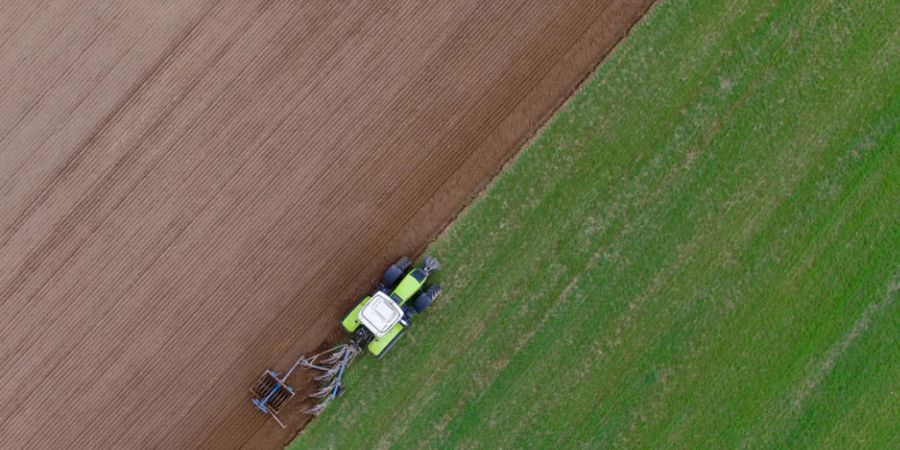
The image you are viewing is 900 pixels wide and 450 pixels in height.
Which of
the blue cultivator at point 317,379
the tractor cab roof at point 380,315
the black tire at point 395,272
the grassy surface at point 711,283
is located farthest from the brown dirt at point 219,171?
the grassy surface at point 711,283

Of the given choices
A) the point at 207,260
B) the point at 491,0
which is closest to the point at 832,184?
the point at 491,0

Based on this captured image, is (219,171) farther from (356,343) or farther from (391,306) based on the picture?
(391,306)

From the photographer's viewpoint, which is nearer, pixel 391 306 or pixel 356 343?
pixel 391 306

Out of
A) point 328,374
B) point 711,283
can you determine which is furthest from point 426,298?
point 711,283

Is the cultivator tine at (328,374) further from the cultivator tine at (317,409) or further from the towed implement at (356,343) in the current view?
the cultivator tine at (317,409)

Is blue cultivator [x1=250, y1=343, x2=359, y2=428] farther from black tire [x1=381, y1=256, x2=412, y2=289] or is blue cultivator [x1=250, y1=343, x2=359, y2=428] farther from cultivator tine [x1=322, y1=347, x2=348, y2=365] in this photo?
black tire [x1=381, y1=256, x2=412, y2=289]

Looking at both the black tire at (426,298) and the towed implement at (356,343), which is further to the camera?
the black tire at (426,298)

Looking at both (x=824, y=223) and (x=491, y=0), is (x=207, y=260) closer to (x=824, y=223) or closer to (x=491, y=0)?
(x=491, y=0)
